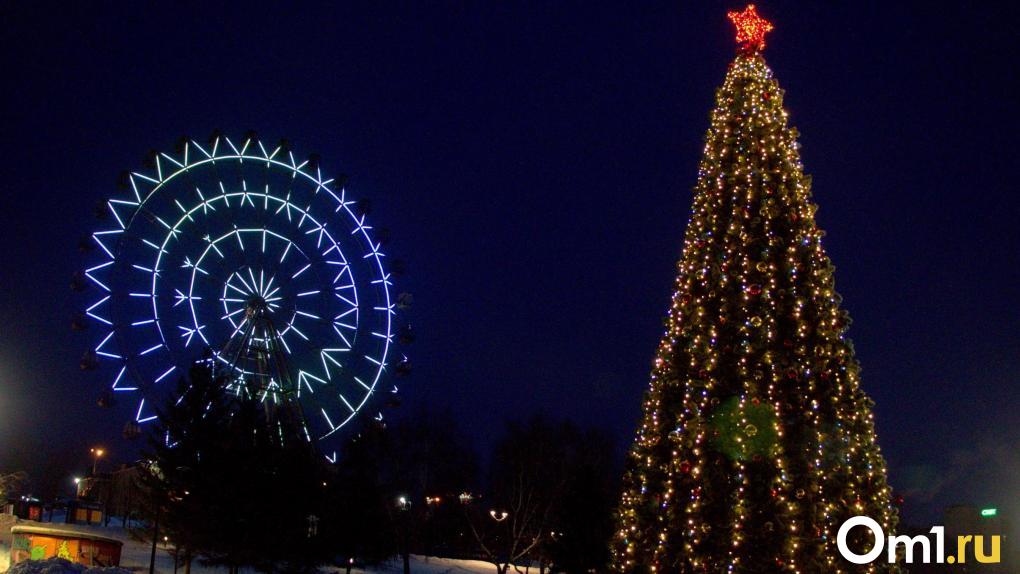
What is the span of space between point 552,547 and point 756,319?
25221 millimetres

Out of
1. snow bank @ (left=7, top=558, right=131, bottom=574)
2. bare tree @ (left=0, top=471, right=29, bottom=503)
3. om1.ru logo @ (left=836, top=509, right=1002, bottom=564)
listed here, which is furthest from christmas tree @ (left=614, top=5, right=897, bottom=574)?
bare tree @ (left=0, top=471, right=29, bottom=503)

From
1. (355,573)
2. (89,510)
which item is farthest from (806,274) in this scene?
(89,510)

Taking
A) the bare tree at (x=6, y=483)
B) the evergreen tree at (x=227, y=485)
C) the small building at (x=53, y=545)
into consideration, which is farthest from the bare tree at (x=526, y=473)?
the small building at (x=53, y=545)

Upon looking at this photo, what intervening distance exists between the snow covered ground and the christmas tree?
1342 cm

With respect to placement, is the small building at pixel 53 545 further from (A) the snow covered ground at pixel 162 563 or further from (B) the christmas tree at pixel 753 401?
(B) the christmas tree at pixel 753 401

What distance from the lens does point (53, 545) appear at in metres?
20.4

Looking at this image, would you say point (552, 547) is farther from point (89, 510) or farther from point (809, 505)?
point (809, 505)

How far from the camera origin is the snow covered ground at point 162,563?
26531 millimetres

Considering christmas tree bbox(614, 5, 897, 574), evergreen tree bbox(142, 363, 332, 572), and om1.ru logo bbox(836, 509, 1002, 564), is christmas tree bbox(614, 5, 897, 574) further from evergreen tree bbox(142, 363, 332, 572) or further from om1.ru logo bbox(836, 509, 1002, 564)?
evergreen tree bbox(142, 363, 332, 572)

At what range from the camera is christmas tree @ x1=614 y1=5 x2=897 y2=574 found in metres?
12.7

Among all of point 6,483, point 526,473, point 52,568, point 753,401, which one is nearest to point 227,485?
point 52,568

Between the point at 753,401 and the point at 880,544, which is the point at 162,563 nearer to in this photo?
the point at 753,401

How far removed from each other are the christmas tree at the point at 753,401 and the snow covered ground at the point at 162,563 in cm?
1342

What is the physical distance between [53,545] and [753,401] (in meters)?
14.7
